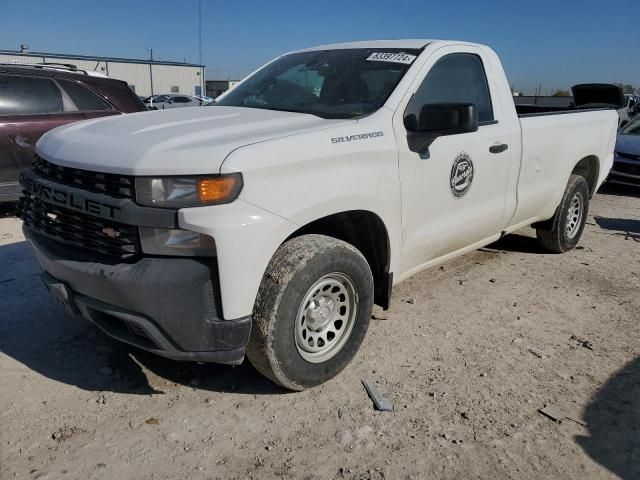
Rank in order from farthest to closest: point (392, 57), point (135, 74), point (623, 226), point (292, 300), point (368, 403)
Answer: point (135, 74) < point (623, 226) < point (392, 57) < point (368, 403) < point (292, 300)

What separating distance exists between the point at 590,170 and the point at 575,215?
53 cm

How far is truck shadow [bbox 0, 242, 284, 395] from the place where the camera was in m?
3.15

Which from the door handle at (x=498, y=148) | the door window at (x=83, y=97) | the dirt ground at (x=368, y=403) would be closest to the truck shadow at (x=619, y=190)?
the dirt ground at (x=368, y=403)

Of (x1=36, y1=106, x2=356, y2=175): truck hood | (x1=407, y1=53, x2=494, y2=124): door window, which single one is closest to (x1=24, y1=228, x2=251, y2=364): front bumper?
(x1=36, y1=106, x2=356, y2=175): truck hood

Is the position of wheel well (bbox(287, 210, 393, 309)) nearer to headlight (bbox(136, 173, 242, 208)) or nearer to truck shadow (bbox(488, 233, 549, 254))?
headlight (bbox(136, 173, 242, 208))

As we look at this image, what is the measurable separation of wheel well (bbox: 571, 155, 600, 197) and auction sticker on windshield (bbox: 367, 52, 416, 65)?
9.45 ft

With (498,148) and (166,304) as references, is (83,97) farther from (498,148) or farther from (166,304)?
(166,304)

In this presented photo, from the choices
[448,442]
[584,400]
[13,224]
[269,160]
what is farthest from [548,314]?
[13,224]

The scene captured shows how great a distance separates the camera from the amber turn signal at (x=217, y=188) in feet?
7.97

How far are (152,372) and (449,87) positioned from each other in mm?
2658

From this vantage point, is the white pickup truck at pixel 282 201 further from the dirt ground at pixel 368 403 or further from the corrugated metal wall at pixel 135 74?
the corrugated metal wall at pixel 135 74

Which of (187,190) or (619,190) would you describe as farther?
(619,190)

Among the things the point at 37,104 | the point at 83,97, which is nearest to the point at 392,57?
the point at 83,97

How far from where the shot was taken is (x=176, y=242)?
2.45 metres
